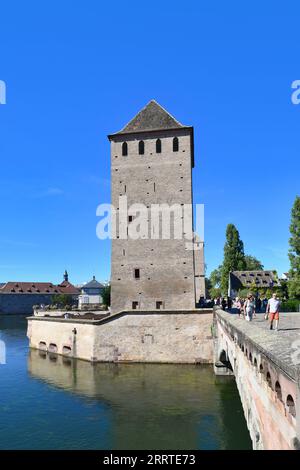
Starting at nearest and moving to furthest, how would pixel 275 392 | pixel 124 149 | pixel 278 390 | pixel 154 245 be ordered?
pixel 278 390 < pixel 275 392 < pixel 154 245 < pixel 124 149

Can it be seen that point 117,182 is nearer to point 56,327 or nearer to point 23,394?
point 56,327

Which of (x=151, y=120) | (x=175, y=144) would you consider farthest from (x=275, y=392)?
(x=151, y=120)

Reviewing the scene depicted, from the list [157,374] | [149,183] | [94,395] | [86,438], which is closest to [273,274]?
[149,183]

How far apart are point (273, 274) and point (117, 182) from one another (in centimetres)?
3735

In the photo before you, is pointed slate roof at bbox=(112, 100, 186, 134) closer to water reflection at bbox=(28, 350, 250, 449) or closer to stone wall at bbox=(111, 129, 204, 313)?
stone wall at bbox=(111, 129, 204, 313)

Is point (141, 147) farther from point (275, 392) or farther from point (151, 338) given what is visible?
point (275, 392)

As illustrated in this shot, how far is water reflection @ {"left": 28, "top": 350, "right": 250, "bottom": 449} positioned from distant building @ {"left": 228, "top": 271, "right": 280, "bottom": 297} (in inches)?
1147

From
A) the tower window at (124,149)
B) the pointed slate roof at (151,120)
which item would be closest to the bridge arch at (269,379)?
the pointed slate roof at (151,120)

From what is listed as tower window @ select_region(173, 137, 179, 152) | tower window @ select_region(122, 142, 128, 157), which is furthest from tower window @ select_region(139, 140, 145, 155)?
tower window @ select_region(173, 137, 179, 152)

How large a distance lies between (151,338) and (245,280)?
3102 centimetres

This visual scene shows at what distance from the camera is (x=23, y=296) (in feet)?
316

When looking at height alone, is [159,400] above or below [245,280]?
below

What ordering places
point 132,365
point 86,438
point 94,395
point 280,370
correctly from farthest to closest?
point 132,365, point 94,395, point 86,438, point 280,370

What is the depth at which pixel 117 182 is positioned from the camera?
32000mm
